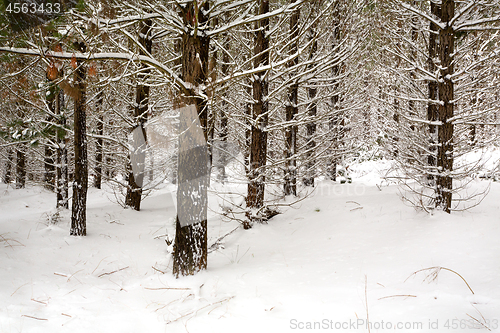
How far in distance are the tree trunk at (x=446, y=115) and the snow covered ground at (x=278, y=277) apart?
0.46 meters

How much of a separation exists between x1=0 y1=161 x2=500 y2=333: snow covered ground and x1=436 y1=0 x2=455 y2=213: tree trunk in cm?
46

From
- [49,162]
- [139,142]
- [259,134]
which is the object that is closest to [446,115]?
[259,134]

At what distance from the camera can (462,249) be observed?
14.8 feet

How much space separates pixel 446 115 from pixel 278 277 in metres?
4.65

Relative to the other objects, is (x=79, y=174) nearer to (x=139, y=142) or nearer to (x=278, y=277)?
(x=139, y=142)

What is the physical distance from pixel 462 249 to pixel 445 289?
131 centimetres

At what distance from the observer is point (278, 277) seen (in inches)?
179

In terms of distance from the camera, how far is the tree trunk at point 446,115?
18.9 feet

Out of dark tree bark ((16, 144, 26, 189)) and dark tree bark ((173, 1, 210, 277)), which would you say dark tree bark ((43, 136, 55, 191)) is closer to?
dark tree bark ((16, 144, 26, 189))

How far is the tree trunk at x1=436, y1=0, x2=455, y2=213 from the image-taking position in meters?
5.77

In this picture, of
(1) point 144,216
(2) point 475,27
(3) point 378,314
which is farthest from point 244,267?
(2) point 475,27

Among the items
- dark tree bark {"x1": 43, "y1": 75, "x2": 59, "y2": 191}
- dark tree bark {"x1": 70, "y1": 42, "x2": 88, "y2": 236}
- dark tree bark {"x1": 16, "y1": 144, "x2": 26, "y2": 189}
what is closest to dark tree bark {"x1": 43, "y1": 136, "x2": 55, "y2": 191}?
dark tree bark {"x1": 43, "y1": 75, "x2": 59, "y2": 191}

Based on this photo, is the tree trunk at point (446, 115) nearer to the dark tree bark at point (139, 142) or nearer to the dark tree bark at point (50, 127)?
the dark tree bark at point (50, 127)

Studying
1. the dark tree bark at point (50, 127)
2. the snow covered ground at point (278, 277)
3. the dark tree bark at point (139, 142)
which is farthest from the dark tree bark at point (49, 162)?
the snow covered ground at point (278, 277)
